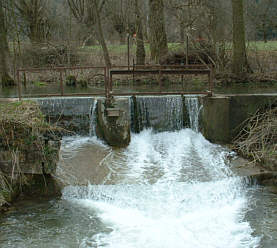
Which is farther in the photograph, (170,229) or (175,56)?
(175,56)

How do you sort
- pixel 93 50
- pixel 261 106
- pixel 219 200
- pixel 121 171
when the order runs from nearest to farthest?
1. pixel 219 200
2. pixel 121 171
3. pixel 261 106
4. pixel 93 50

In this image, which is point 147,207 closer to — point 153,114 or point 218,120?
Answer: point 218,120

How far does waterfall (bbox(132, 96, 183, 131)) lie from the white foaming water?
1.40 meters

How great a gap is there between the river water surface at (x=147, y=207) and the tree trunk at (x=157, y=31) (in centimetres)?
1043

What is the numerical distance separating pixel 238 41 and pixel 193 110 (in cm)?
634

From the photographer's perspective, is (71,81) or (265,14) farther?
(265,14)

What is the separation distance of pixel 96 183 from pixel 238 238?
3.02m

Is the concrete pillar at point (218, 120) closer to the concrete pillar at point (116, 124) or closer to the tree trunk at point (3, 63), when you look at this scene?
the concrete pillar at point (116, 124)

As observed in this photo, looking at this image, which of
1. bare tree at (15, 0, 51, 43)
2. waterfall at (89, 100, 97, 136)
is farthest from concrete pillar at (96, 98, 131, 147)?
bare tree at (15, 0, 51, 43)

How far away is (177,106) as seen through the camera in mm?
11438

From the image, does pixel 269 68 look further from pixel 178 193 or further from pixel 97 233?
pixel 97 233

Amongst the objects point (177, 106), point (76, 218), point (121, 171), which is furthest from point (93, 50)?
point (76, 218)

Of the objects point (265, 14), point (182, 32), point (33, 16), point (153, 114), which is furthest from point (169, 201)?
point (265, 14)

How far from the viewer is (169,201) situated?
24.8 feet
